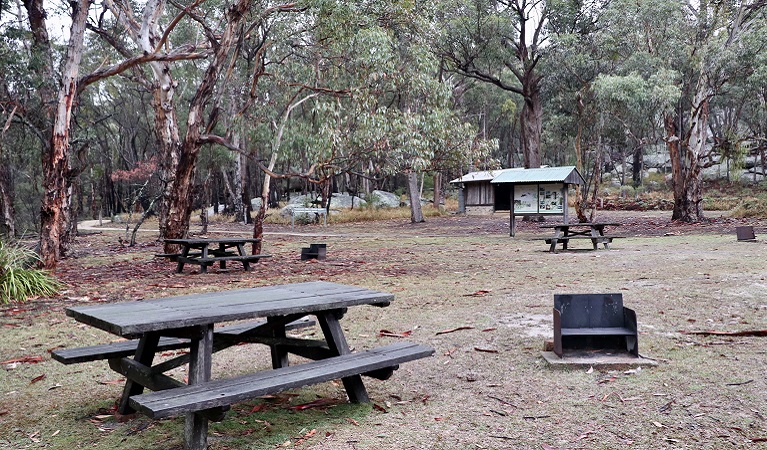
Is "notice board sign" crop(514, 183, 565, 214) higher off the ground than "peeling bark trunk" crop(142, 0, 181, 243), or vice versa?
"peeling bark trunk" crop(142, 0, 181, 243)

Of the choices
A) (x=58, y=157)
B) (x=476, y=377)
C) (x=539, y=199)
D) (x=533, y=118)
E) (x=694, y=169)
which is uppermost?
(x=533, y=118)

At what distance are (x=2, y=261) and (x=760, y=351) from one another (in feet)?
31.8

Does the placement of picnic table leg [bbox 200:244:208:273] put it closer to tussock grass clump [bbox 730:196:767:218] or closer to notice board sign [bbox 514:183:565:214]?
notice board sign [bbox 514:183:565:214]

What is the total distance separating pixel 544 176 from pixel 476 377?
15.0 m

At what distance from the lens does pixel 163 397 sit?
345 centimetres

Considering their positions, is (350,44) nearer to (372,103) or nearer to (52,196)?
(372,103)

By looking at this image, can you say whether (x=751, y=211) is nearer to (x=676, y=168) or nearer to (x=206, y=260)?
(x=676, y=168)

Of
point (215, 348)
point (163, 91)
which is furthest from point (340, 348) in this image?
point (163, 91)

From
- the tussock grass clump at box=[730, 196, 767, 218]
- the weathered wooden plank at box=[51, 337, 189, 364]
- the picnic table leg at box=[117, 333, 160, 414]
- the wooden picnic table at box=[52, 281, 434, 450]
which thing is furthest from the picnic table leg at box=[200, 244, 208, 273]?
the tussock grass clump at box=[730, 196, 767, 218]

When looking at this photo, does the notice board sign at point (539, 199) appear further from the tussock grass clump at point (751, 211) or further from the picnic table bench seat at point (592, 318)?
the picnic table bench seat at point (592, 318)

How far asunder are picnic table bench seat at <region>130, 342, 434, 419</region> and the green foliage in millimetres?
6720

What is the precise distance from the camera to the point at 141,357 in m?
4.27

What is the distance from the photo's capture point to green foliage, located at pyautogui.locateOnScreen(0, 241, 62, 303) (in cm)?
905

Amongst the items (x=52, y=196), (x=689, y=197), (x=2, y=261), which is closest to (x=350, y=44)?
(x=52, y=196)
